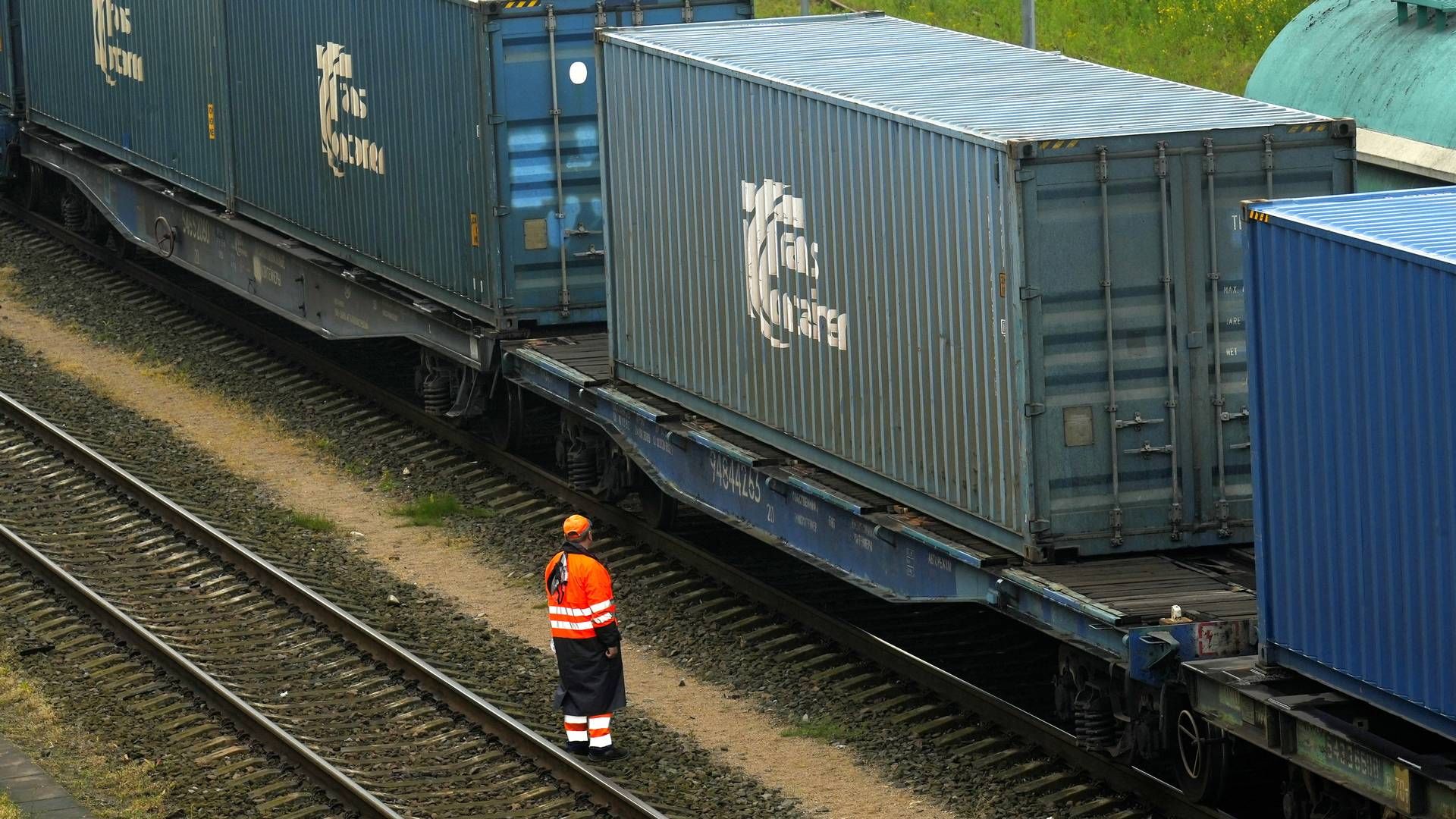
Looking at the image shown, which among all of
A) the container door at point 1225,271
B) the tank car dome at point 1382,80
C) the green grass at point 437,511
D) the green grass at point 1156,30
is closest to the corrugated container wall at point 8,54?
the green grass at point 437,511

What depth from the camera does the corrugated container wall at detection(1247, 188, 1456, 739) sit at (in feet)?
31.6

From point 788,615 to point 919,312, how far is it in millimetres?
3235

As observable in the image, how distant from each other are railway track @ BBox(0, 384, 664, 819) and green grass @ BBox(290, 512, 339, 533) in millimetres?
800

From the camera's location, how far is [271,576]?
664 inches

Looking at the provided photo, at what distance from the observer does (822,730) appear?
1398 cm

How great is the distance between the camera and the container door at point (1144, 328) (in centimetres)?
1224

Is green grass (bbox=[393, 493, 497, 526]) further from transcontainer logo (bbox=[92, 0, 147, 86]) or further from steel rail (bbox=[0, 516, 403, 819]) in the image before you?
transcontainer logo (bbox=[92, 0, 147, 86])

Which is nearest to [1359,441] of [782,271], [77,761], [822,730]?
[822,730]

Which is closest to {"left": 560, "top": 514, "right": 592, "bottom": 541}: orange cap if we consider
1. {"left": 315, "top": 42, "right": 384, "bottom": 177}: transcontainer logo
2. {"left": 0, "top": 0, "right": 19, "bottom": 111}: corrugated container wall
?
{"left": 315, "top": 42, "right": 384, "bottom": 177}: transcontainer logo

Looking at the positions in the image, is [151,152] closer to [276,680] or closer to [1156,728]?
[276,680]

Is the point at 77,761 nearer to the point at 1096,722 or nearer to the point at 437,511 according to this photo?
the point at 437,511

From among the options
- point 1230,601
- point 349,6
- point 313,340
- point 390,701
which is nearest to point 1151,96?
point 1230,601

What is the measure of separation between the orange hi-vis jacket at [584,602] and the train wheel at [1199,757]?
10.4 feet

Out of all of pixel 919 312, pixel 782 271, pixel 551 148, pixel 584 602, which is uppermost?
pixel 551 148
